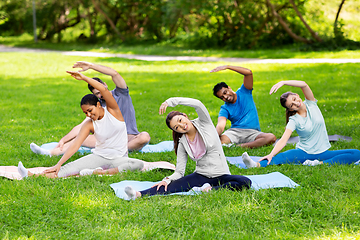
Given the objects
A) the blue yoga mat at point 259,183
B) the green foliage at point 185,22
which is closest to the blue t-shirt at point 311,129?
the blue yoga mat at point 259,183

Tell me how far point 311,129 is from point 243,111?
1.60 meters

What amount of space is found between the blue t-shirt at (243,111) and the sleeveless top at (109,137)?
6.95ft

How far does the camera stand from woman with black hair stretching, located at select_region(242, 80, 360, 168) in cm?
503

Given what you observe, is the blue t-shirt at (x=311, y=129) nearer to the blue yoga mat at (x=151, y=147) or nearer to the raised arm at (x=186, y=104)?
the raised arm at (x=186, y=104)

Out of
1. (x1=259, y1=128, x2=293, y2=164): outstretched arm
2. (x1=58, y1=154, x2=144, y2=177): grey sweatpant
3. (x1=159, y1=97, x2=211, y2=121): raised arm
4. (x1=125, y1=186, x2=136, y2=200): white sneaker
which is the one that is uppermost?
(x1=159, y1=97, x2=211, y2=121): raised arm

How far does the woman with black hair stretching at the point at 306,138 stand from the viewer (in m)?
5.03

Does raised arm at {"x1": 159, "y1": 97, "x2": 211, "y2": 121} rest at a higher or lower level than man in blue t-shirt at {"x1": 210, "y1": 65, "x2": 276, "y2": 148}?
higher

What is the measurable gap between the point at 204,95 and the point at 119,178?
602 cm

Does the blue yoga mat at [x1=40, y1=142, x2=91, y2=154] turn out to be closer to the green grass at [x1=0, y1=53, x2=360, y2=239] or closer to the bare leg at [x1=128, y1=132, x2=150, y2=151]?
the green grass at [x1=0, y1=53, x2=360, y2=239]

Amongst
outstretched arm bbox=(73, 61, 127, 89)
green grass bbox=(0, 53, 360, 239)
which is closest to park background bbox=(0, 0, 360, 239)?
green grass bbox=(0, 53, 360, 239)

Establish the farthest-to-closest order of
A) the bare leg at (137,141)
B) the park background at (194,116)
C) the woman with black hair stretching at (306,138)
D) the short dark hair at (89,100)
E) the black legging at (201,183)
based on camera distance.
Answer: the bare leg at (137,141)
the woman with black hair stretching at (306,138)
the short dark hair at (89,100)
the black legging at (201,183)
the park background at (194,116)

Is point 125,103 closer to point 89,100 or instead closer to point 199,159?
point 89,100

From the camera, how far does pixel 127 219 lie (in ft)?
12.0

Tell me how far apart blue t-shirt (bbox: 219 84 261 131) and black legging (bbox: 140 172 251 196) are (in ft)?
7.49
